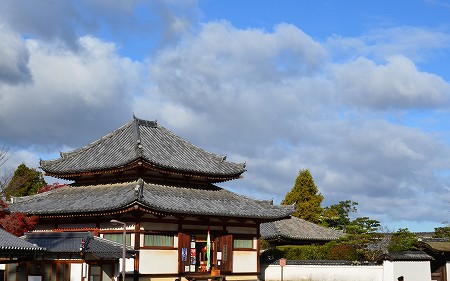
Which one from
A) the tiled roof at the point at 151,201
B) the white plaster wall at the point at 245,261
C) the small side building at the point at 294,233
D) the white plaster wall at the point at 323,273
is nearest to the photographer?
the tiled roof at the point at 151,201

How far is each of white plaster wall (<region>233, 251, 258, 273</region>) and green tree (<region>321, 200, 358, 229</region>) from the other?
3712 cm

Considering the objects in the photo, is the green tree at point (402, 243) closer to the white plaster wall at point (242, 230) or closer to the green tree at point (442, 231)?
the white plaster wall at point (242, 230)

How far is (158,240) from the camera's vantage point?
42.1 metres

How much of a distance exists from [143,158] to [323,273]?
16.6 meters

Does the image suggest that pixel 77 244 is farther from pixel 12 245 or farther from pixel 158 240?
pixel 158 240

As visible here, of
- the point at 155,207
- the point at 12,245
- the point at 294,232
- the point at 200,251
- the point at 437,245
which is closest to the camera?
the point at 12,245

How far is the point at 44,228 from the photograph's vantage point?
4597 cm

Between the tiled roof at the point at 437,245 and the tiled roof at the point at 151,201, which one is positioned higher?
the tiled roof at the point at 151,201

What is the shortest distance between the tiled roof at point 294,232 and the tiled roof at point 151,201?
1097 cm

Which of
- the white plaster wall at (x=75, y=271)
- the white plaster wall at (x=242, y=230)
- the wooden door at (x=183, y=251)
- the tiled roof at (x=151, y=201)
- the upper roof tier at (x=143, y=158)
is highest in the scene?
the upper roof tier at (x=143, y=158)

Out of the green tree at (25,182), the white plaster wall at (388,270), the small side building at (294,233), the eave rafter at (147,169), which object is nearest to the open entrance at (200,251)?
the eave rafter at (147,169)

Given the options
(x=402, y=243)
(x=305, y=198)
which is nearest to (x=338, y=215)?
(x=305, y=198)

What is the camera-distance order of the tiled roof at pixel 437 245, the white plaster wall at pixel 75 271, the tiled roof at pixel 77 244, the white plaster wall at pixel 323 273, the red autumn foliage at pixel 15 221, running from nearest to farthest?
the tiled roof at pixel 77 244 → the white plaster wall at pixel 75 271 → the red autumn foliage at pixel 15 221 → the white plaster wall at pixel 323 273 → the tiled roof at pixel 437 245

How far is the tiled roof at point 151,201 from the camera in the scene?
41.9m
